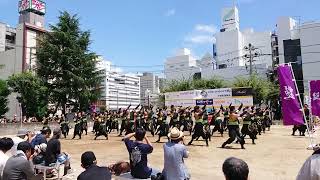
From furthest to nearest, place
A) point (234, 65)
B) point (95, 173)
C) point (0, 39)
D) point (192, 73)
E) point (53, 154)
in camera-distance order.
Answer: point (192, 73) < point (234, 65) < point (0, 39) < point (53, 154) < point (95, 173)

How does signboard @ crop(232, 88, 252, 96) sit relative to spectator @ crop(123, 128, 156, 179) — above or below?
above

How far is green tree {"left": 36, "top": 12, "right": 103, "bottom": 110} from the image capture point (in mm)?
39312

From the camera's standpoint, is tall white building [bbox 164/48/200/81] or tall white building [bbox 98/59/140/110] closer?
tall white building [bbox 164/48/200/81]

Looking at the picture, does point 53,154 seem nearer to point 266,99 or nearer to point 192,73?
point 266,99

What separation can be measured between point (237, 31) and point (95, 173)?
97283 millimetres

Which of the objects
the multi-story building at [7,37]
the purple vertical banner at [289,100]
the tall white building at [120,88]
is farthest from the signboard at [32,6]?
the purple vertical banner at [289,100]

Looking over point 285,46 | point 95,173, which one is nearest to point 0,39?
point 285,46

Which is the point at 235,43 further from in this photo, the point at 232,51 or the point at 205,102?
the point at 205,102

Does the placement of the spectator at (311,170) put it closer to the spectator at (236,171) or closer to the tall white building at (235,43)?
the spectator at (236,171)

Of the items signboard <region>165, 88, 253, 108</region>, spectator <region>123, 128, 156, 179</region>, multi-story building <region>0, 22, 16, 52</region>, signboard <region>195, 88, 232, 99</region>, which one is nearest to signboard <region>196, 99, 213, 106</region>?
signboard <region>165, 88, 253, 108</region>

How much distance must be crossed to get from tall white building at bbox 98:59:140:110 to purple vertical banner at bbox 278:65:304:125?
10847cm

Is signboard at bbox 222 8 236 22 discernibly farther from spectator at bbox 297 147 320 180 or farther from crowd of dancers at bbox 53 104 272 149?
spectator at bbox 297 147 320 180

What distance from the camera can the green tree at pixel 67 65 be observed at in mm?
39312

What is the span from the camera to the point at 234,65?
96438 millimetres
